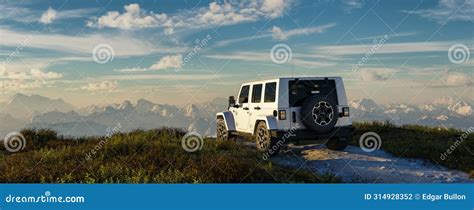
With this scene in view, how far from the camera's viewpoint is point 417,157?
43.8 feet

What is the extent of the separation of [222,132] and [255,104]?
2.69 metres

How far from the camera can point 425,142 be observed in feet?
49.9

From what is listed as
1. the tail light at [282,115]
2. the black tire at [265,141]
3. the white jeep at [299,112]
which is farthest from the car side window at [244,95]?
the tail light at [282,115]

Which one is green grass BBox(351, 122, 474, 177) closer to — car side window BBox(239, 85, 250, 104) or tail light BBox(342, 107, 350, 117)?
tail light BBox(342, 107, 350, 117)

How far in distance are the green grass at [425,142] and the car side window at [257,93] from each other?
442 cm

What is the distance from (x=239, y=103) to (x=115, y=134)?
4.26 m

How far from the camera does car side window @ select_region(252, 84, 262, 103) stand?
13842 mm

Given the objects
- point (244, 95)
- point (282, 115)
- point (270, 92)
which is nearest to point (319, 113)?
point (282, 115)

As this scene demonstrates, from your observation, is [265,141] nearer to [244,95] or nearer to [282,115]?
[282,115]

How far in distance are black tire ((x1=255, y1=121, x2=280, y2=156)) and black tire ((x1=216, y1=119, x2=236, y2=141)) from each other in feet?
8.30

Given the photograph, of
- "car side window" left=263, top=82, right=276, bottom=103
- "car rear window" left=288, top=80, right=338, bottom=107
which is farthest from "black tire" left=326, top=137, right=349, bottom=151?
"car side window" left=263, top=82, right=276, bottom=103

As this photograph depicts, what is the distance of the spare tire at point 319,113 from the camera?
12258 mm

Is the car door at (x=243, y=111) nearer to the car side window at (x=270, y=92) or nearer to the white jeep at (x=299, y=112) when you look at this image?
the white jeep at (x=299, y=112)
